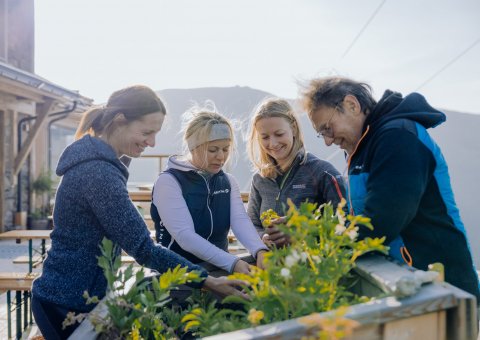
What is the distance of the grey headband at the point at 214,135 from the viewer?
2041 mm

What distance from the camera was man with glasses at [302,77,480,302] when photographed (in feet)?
3.65

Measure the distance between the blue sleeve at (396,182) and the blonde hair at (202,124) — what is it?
37.6 inches

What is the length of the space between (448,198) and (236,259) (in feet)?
2.17

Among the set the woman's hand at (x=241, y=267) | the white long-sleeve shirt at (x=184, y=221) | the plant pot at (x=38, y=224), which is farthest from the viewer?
the plant pot at (x=38, y=224)

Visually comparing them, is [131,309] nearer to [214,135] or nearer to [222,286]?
[222,286]

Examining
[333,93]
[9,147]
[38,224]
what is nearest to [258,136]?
[333,93]

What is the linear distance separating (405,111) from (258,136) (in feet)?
3.30

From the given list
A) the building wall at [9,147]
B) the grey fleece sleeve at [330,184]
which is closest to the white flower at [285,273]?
the grey fleece sleeve at [330,184]

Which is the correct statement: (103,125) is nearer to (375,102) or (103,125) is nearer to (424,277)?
(375,102)

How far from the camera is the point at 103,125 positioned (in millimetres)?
1597

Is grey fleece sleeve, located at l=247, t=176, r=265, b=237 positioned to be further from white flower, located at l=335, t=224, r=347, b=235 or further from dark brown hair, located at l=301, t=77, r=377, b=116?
white flower, located at l=335, t=224, r=347, b=235

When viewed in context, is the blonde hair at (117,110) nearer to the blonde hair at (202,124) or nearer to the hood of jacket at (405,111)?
the blonde hair at (202,124)

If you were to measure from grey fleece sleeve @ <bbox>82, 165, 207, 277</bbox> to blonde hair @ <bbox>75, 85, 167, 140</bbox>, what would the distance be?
340mm

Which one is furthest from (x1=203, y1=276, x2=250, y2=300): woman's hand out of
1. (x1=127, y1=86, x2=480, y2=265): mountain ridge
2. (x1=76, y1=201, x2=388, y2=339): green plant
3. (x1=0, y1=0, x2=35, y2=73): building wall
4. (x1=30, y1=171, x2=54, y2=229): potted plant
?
(x1=127, y1=86, x2=480, y2=265): mountain ridge
